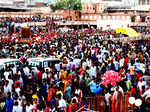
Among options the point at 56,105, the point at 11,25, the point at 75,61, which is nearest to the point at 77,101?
the point at 56,105

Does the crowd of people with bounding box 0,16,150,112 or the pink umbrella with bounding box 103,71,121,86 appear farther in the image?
the pink umbrella with bounding box 103,71,121,86

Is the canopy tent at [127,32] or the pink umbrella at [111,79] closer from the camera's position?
the pink umbrella at [111,79]

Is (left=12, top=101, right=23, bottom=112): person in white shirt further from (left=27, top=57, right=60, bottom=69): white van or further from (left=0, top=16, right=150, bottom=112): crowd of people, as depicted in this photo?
(left=27, top=57, right=60, bottom=69): white van

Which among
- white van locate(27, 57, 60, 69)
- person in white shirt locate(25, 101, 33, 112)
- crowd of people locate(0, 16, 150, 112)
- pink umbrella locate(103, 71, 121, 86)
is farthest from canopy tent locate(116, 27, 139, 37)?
person in white shirt locate(25, 101, 33, 112)

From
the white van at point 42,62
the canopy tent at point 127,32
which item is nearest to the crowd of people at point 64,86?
the white van at point 42,62

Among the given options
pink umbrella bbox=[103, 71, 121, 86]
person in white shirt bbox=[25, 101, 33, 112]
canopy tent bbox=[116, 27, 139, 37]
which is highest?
pink umbrella bbox=[103, 71, 121, 86]

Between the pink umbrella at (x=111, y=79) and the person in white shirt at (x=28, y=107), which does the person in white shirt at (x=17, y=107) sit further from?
the pink umbrella at (x=111, y=79)

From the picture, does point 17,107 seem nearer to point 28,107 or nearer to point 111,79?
point 28,107

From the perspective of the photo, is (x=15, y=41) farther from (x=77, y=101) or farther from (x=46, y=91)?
(x=77, y=101)

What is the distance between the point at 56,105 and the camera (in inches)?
333

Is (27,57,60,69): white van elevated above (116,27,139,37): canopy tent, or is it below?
above

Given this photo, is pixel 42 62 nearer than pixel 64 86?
No

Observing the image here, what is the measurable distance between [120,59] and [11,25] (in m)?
23.3

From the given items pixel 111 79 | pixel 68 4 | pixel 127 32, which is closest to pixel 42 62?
pixel 111 79
